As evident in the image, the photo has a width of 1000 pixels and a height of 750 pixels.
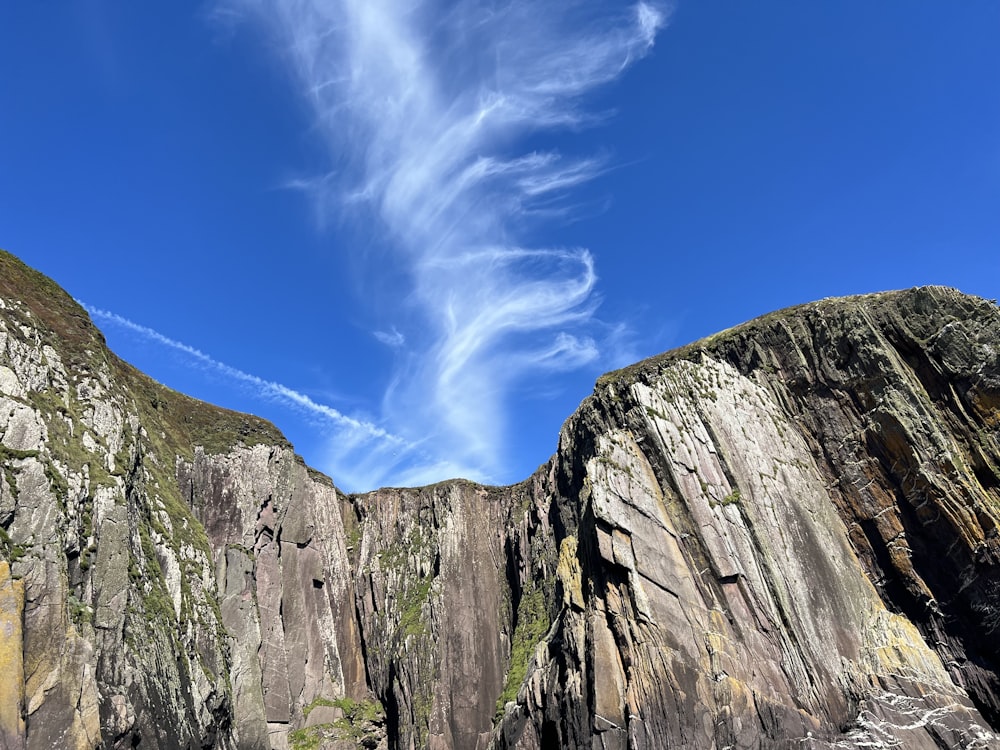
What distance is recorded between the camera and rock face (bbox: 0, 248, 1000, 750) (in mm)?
33062

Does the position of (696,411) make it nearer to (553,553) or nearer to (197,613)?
(553,553)

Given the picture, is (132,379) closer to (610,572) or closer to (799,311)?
(610,572)

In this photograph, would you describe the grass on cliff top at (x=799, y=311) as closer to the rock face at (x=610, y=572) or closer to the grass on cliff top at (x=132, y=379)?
the rock face at (x=610, y=572)

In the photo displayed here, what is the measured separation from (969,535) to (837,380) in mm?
13179

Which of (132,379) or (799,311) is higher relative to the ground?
(132,379)

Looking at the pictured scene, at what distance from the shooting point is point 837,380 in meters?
48.2

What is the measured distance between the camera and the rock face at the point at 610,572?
33062 mm

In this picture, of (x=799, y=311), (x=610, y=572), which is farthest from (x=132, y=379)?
(x=799, y=311)

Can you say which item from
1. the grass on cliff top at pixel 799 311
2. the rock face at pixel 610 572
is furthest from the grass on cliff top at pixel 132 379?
the grass on cliff top at pixel 799 311

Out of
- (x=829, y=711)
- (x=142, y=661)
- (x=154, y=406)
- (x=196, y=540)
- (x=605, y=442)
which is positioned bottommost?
(x=829, y=711)

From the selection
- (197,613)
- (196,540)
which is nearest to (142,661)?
(197,613)

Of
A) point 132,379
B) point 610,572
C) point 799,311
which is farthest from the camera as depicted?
point 132,379

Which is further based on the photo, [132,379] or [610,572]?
[132,379]

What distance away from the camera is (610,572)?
42.8m
